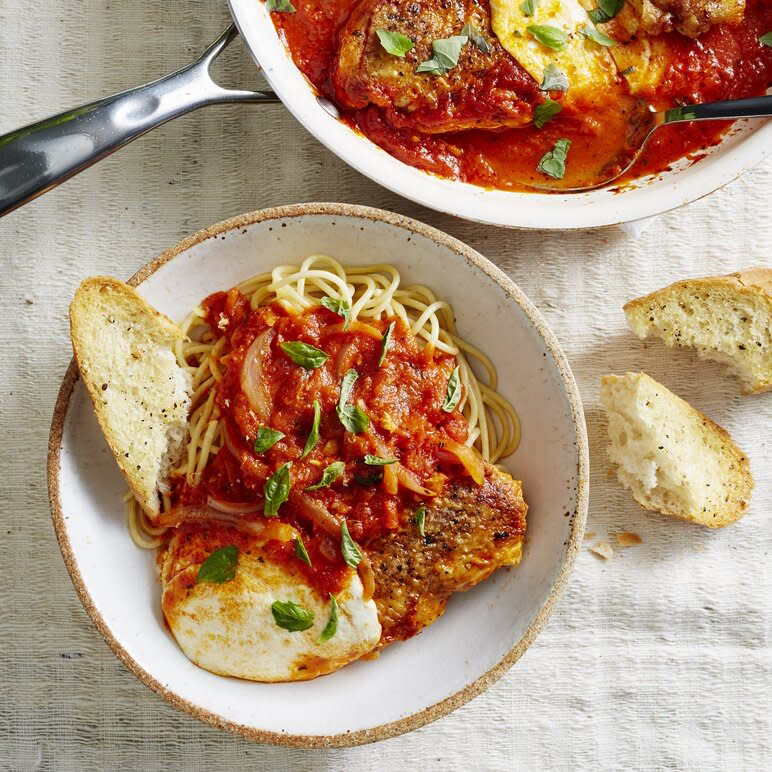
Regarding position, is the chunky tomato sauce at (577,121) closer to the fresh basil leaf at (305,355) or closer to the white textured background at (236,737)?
the white textured background at (236,737)

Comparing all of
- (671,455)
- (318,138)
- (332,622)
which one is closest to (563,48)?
(318,138)

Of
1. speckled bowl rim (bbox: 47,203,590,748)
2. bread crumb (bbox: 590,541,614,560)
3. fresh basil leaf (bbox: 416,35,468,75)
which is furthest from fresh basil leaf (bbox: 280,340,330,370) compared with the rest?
bread crumb (bbox: 590,541,614,560)

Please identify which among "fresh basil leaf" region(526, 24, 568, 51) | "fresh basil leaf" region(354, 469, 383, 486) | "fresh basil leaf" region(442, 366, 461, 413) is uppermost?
"fresh basil leaf" region(526, 24, 568, 51)

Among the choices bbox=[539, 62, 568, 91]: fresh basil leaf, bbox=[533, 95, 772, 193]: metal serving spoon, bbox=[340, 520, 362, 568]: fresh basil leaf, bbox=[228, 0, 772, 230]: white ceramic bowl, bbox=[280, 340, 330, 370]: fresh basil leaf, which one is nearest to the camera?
bbox=[340, 520, 362, 568]: fresh basil leaf

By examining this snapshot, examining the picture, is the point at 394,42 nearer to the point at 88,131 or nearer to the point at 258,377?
the point at 88,131

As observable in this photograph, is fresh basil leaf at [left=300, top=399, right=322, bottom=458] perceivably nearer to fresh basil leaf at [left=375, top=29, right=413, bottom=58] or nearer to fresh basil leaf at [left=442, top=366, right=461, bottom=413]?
fresh basil leaf at [left=442, top=366, right=461, bottom=413]

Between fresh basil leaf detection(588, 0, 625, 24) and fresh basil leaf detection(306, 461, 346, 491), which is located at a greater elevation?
fresh basil leaf detection(588, 0, 625, 24)

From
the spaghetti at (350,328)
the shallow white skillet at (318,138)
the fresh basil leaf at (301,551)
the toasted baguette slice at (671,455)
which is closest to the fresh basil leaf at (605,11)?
the shallow white skillet at (318,138)

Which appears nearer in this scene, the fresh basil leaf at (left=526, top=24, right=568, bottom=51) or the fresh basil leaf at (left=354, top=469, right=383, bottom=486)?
the fresh basil leaf at (left=354, top=469, right=383, bottom=486)
